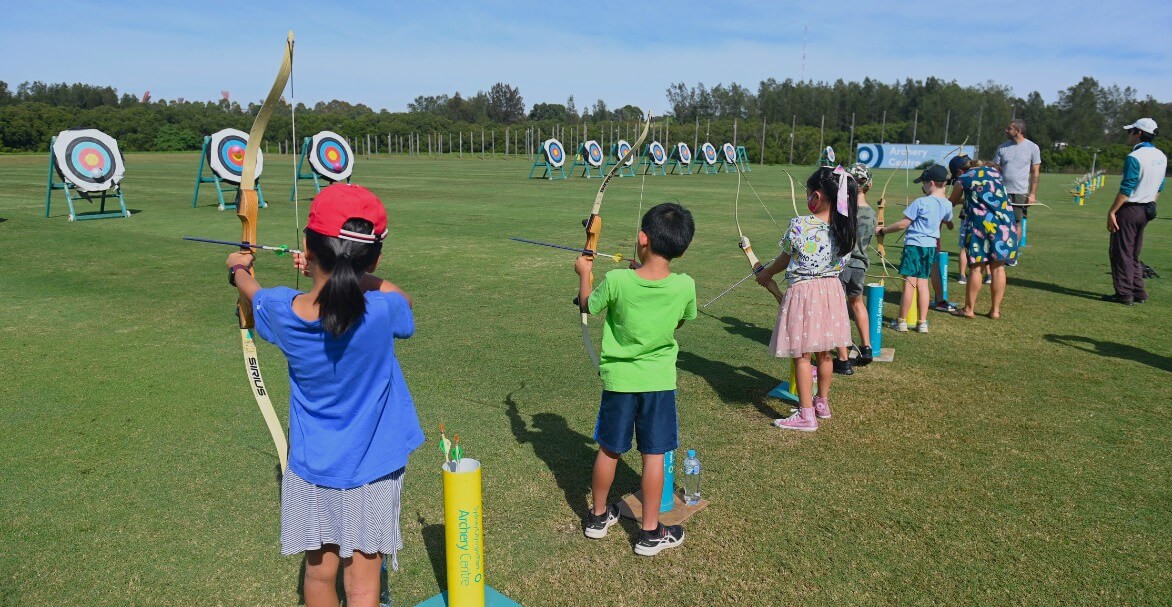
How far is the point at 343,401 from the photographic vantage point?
2338mm

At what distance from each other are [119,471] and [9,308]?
4.94m

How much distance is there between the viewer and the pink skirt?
4562 mm

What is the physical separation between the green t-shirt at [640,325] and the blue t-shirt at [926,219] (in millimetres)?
4563

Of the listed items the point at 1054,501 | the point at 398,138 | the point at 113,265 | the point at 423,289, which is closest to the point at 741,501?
the point at 1054,501

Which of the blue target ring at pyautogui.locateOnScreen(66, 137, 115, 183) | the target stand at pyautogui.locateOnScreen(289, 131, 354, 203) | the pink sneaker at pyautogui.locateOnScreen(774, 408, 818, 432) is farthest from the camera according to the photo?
the target stand at pyautogui.locateOnScreen(289, 131, 354, 203)

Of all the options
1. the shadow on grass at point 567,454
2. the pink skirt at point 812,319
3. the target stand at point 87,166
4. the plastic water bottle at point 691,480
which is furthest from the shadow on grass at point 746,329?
the target stand at point 87,166

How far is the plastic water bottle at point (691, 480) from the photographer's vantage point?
367 centimetres

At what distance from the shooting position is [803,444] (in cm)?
444

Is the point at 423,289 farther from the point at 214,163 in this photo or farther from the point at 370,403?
the point at 214,163

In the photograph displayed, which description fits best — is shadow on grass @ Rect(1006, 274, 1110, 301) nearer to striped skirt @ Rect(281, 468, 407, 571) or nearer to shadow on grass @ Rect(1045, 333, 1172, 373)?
shadow on grass @ Rect(1045, 333, 1172, 373)

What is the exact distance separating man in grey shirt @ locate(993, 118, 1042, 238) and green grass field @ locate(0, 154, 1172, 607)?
60.9 inches

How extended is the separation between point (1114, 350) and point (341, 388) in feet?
21.7

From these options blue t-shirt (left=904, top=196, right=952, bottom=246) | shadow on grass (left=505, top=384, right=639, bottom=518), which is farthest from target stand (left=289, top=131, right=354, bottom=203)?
shadow on grass (left=505, top=384, right=639, bottom=518)

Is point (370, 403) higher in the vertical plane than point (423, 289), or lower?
higher
